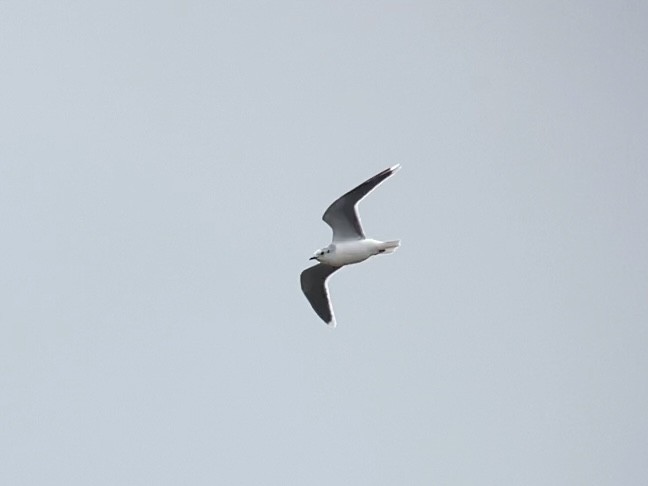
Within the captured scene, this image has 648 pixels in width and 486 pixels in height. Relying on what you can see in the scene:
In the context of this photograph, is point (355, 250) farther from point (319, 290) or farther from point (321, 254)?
point (319, 290)

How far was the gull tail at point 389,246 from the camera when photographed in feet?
130

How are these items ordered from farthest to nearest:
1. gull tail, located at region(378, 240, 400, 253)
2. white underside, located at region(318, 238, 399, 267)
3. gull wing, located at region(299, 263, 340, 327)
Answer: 1. gull wing, located at region(299, 263, 340, 327)
2. white underside, located at region(318, 238, 399, 267)
3. gull tail, located at region(378, 240, 400, 253)

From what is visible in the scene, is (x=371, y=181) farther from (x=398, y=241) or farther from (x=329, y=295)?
(x=329, y=295)

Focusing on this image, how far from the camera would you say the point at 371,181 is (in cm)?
3969

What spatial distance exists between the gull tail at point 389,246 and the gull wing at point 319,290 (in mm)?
2778

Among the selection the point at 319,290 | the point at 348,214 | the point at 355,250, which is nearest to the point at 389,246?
the point at 355,250

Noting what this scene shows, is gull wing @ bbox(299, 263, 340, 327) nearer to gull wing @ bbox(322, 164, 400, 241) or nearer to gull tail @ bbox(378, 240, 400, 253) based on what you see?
gull wing @ bbox(322, 164, 400, 241)

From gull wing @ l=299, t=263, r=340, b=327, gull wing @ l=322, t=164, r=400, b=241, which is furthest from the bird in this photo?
gull wing @ l=299, t=263, r=340, b=327

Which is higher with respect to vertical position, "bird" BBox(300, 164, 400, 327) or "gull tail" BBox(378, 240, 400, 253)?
"bird" BBox(300, 164, 400, 327)

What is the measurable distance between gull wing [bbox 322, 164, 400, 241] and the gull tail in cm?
70

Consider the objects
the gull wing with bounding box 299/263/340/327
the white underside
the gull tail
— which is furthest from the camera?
the gull wing with bounding box 299/263/340/327

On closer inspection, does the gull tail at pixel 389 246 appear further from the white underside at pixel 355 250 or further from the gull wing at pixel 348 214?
the gull wing at pixel 348 214

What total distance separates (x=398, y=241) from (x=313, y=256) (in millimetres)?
2404

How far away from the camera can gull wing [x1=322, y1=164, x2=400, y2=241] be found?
131 feet
